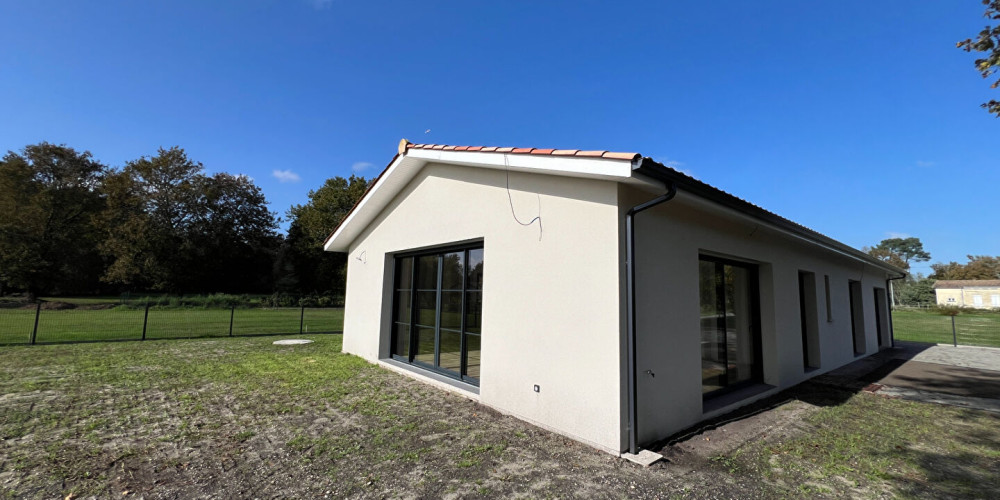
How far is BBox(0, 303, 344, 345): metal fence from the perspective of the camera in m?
11.0

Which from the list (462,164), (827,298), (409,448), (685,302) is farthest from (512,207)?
(827,298)

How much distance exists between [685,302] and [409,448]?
342cm

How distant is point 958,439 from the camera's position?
4105 mm

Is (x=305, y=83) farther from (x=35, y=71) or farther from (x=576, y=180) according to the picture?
(x=576, y=180)

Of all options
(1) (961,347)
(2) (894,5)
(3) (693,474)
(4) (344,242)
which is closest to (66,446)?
(3) (693,474)

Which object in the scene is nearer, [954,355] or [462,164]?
[462,164]

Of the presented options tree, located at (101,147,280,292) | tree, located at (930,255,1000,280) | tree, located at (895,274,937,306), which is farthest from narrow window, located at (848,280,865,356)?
tree, located at (930,255,1000,280)

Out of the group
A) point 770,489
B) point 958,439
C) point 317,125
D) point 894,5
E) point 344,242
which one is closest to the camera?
point 770,489

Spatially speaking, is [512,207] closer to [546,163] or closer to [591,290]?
[546,163]

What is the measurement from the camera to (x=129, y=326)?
526 inches

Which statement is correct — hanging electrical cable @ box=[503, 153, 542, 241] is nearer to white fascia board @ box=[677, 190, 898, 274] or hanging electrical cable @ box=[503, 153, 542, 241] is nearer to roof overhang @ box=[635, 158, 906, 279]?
roof overhang @ box=[635, 158, 906, 279]

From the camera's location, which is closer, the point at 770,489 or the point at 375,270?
the point at 770,489

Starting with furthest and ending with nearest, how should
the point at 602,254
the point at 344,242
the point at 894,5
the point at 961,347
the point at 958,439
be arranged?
A: the point at 961,347 → the point at 344,242 → the point at 894,5 → the point at 958,439 → the point at 602,254

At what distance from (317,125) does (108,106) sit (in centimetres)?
453
